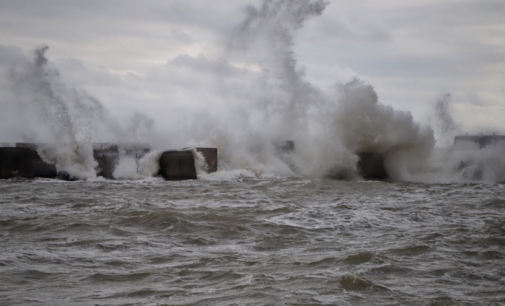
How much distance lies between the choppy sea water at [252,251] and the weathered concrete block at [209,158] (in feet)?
24.2

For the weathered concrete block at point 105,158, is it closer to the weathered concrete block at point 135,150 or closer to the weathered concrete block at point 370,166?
the weathered concrete block at point 135,150

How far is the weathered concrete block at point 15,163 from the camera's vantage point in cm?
1620

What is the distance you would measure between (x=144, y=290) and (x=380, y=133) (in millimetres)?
14166

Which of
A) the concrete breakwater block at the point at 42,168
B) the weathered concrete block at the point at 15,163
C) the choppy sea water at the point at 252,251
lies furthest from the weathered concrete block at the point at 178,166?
the choppy sea water at the point at 252,251

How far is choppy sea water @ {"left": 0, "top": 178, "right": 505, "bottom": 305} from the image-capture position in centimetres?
446

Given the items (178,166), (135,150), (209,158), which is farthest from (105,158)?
(209,158)

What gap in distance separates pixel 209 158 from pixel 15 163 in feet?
19.0

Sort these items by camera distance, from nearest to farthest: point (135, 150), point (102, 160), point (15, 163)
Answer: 1. point (15, 163)
2. point (102, 160)
3. point (135, 150)

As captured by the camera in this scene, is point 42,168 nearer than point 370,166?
Yes

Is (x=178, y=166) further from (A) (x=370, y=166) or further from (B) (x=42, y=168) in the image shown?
(A) (x=370, y=166)

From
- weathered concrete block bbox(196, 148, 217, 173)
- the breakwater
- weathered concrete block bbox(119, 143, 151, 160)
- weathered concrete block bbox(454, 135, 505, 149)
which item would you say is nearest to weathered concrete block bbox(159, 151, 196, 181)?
the breakwater

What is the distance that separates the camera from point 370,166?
690 inches

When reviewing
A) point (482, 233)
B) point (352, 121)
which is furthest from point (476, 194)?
point (352, 121)

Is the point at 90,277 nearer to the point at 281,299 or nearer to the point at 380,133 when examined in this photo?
the point at 281,299
